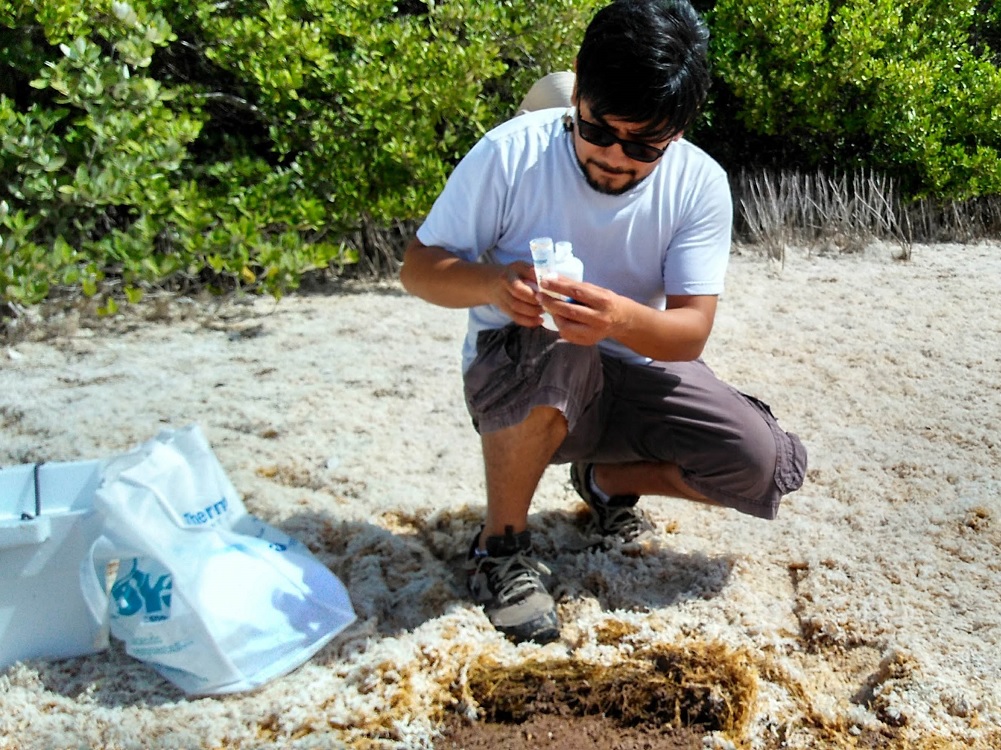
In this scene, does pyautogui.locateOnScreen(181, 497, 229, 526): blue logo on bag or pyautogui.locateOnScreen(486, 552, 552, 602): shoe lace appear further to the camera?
pyautogui.locateOnScreen(486, 552, 552, 602): shoe lace

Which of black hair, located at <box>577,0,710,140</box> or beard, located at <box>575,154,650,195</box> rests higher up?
black hair, located at <box>577,0,710,140</box>

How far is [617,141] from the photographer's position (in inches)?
75.7

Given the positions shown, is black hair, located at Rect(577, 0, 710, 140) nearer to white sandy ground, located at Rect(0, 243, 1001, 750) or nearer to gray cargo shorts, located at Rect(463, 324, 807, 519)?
gray cargo shorts, located at Rect(463, 324, 807, 519)

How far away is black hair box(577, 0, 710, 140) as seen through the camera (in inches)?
72.0

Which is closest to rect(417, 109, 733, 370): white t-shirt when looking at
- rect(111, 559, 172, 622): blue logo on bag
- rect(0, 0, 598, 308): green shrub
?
rect(111, 559, 172, 622): blue logo on bag

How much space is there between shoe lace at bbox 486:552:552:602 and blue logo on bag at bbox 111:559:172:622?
2.15 feet

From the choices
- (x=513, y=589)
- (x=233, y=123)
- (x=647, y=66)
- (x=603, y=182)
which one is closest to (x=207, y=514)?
(x=513, y=589)

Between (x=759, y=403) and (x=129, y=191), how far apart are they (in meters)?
2.47

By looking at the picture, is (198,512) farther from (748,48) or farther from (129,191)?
(748,48)

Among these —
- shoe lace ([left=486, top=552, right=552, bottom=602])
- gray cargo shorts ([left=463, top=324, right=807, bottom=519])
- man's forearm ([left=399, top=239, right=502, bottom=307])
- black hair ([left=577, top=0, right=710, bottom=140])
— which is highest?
black hair ([left=577, top=0, right=710, bottom=140])

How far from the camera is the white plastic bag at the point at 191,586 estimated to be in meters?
1.84

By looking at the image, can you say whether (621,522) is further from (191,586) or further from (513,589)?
(191,586)

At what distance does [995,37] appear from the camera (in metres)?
5.64

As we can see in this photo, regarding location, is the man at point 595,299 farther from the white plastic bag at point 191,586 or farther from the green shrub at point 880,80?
the green shrub at point 880,80
